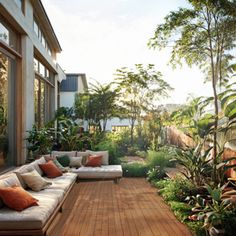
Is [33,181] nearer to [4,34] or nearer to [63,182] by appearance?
[63,182]

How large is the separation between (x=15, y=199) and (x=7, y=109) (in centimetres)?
331

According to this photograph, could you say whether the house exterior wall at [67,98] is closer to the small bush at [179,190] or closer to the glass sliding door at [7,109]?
the glass sliding door at [7,109]

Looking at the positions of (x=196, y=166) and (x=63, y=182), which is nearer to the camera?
(x=196, y=166)

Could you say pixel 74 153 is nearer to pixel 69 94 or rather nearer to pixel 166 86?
pixel 166 86

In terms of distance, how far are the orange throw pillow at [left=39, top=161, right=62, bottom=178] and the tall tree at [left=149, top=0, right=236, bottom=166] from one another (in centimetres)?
343

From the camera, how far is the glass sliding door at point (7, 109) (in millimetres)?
6223

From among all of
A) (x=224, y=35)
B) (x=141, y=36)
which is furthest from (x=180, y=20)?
(x=141, y=36)

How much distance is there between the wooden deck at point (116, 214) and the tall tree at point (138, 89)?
7.75 metres

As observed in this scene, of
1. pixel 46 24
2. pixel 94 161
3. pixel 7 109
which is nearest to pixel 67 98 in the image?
pixel 46 24

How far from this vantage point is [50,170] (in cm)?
624

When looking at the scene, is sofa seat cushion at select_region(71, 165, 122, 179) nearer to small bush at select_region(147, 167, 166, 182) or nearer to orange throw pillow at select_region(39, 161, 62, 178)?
orange throw pillow at select_region(39, 161, 62, 178)

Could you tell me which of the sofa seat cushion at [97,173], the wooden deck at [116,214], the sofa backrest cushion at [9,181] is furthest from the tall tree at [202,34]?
the sofa backrest cushion at [9,181]

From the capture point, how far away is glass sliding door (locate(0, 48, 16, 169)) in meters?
6.22

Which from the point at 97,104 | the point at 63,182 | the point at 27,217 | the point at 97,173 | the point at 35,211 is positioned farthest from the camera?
the point at 97,104
